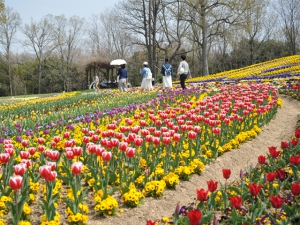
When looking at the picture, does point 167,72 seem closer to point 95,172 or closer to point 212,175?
point 212,175

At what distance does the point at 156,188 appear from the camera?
340 centimetres

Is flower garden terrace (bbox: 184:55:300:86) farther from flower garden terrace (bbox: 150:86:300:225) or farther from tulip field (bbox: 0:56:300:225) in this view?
flower garden terrace (bbox: 150:86:300:225)

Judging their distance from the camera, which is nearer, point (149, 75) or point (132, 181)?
point (132, 181)

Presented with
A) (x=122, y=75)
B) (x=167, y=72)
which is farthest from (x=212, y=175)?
(x=122, y=75)

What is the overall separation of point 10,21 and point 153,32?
21.8 meters

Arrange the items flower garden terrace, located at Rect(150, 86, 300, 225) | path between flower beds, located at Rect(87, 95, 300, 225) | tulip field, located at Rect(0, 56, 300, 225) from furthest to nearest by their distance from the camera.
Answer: path between flower beds, located at Rect(87, 95, 300, 225)
tulip field, located at Rect(0, 56, 300, 225)
flower garden terrace, located at Rect(150, 86, 300, 225)

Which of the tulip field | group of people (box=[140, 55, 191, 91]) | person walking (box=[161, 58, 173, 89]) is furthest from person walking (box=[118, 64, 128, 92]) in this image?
Result: the tulip field

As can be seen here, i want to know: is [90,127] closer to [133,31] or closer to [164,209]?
[164,209]

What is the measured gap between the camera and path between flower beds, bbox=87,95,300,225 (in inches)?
121

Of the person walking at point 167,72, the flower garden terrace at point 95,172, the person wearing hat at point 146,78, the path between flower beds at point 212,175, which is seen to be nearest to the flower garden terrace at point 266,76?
the person walking at point 167,72

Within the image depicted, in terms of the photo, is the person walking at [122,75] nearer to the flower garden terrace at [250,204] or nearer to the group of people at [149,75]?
the group of people at [149,75]

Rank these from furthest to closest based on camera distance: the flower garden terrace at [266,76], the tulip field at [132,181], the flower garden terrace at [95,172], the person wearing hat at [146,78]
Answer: the person wearing hat at [146,78]
the flower garden terrace at [266,76]
the flower garden terrace at [95,172]
the tulip field at [132,181]

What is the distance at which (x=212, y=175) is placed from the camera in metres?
4.44

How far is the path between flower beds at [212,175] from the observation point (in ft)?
10.1
